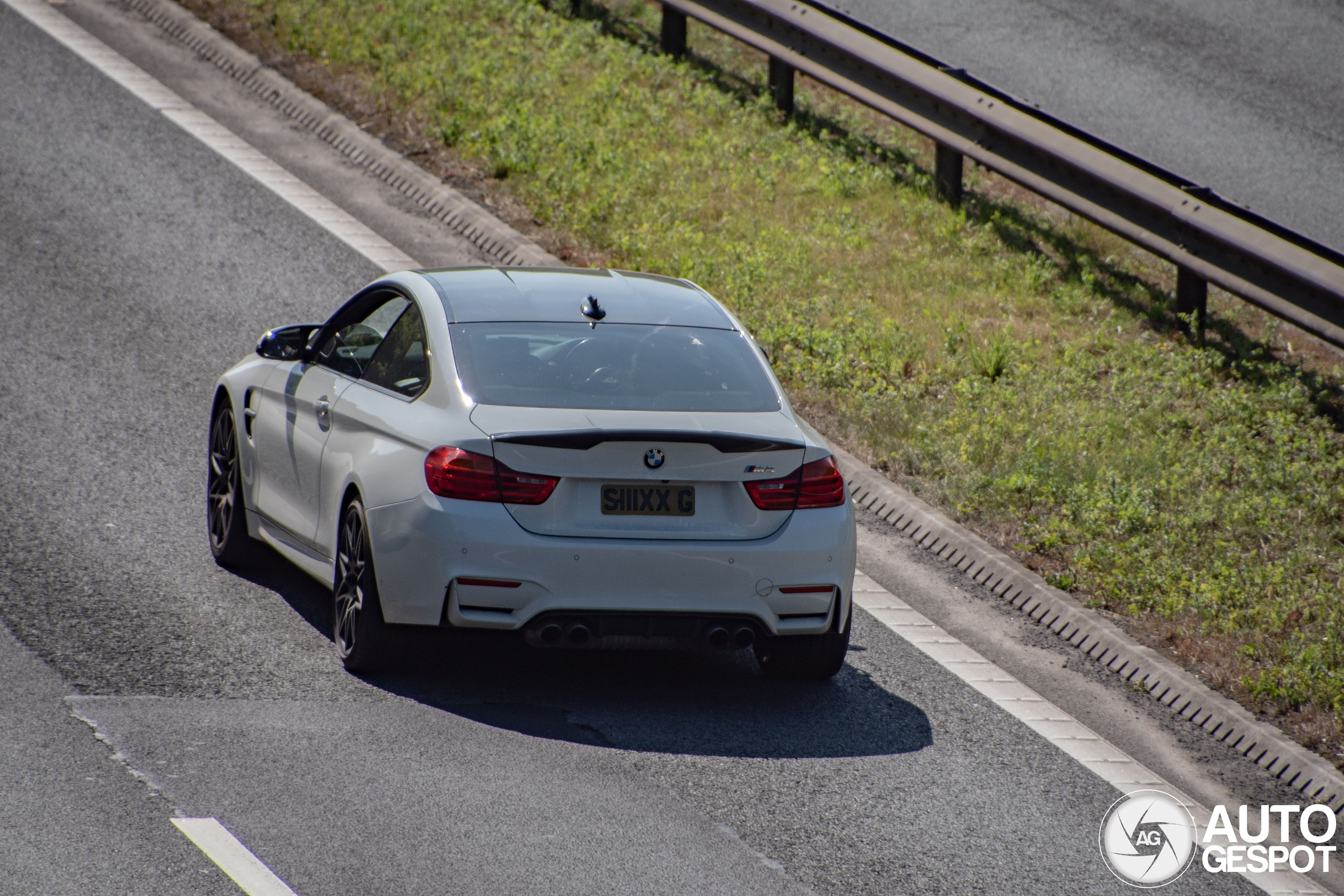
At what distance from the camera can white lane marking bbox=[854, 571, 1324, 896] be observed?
5.76m

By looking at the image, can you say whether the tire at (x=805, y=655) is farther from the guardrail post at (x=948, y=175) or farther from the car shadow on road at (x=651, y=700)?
the guardrail post at (x=948, y=175)

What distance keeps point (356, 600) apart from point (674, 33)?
9.23 metres

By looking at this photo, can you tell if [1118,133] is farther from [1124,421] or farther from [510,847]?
[510,847]

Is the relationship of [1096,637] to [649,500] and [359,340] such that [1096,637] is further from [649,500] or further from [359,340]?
[359,340]

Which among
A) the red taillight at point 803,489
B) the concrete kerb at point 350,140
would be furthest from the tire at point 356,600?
the concrete kerb at point 350,140

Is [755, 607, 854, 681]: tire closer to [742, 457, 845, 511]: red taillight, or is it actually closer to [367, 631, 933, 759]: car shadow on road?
[367, 631, 933, 759]: car shadow on road

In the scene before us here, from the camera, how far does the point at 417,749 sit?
5.57 meters

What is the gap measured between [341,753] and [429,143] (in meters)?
8.15

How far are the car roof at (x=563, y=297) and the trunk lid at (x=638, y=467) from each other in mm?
743

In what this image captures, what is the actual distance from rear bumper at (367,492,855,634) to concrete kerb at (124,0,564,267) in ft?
16.0

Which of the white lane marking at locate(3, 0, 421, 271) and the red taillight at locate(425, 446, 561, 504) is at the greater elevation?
the red taillight at locate(425, 446, 561, 504)

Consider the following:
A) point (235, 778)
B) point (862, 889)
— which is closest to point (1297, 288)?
point (862, 889)

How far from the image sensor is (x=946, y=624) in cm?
750

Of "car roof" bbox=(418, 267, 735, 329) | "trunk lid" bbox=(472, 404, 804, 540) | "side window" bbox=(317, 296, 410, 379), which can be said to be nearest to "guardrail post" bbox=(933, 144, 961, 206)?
"car roof" bbox=(418, 267, 735, 329)
